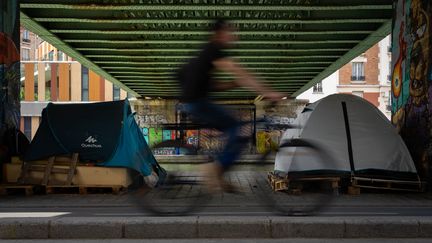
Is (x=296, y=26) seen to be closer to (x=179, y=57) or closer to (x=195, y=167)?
(x=179, y=57)

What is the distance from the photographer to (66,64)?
62656 millimetres

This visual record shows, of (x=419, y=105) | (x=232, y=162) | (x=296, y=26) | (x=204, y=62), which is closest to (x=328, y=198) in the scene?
(x=232, y=162)

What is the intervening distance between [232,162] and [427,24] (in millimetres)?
6264

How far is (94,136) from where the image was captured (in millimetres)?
11266

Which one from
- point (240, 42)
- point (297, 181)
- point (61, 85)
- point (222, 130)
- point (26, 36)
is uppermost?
point (26, 36)

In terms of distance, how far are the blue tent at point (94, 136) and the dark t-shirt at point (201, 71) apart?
15.1 ft

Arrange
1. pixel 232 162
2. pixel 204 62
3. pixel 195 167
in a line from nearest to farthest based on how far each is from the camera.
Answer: pixel 204 62 < pixel 232 162 < pixel 195 167

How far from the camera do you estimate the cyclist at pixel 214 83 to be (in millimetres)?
6098

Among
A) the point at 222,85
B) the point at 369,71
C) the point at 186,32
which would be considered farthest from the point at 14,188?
the point at 369,71

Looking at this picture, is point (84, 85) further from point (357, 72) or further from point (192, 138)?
point (192, 138)

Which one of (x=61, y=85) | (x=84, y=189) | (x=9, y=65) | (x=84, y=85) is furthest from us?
(x=84, y=85)

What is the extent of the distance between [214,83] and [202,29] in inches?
435

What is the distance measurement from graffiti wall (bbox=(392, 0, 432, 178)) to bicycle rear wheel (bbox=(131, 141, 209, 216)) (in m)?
5.86

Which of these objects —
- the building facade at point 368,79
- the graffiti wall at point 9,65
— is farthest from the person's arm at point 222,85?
the building facade at point 368,79
